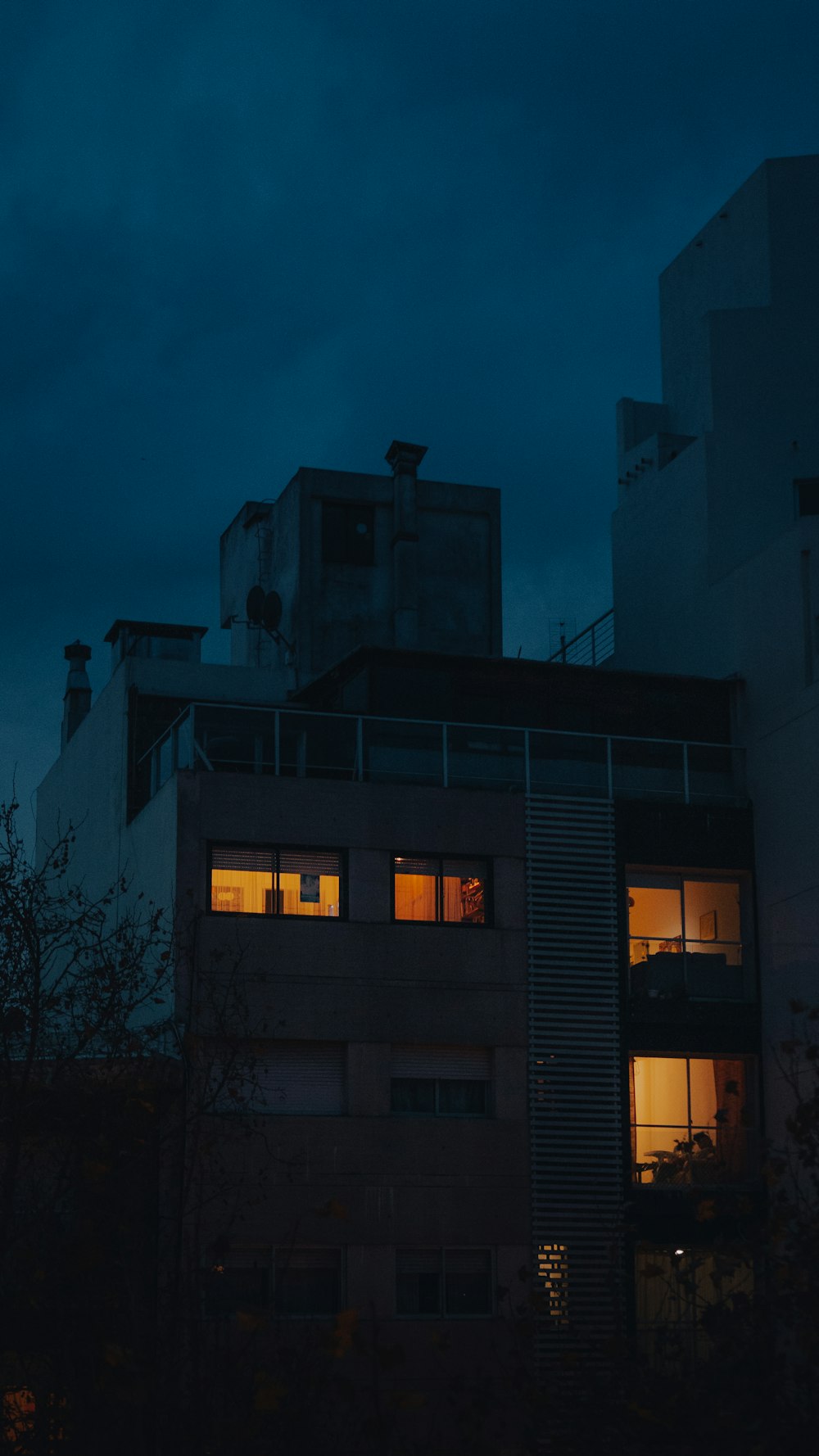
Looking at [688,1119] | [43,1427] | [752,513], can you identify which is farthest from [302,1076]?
[752,513]

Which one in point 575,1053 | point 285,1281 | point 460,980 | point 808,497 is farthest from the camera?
point 808,497

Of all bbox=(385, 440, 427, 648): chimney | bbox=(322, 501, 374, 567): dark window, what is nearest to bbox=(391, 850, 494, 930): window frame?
bbox=(385, 440, 427, 648): chimney

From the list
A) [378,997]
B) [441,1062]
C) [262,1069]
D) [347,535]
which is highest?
[347,535]

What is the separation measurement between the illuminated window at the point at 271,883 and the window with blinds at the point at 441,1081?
9.59 ft

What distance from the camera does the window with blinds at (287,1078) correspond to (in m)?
31.5

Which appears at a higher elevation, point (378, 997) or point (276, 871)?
point (276, 871)

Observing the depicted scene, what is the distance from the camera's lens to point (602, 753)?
36000 mm

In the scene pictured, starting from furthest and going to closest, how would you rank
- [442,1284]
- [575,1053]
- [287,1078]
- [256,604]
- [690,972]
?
[256,604] < [690,972] < [575,1053] < [287,1078] < [442,1284]

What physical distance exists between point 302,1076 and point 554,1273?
18.2 ft

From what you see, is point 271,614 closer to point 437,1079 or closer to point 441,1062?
point 441,1062

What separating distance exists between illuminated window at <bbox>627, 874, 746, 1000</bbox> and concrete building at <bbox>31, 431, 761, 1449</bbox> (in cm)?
5

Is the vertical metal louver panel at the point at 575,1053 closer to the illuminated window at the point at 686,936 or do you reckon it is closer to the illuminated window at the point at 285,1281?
the illuminated window at the point at 686,936

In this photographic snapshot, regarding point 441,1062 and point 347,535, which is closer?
point 441,1062

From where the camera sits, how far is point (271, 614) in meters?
45.6
